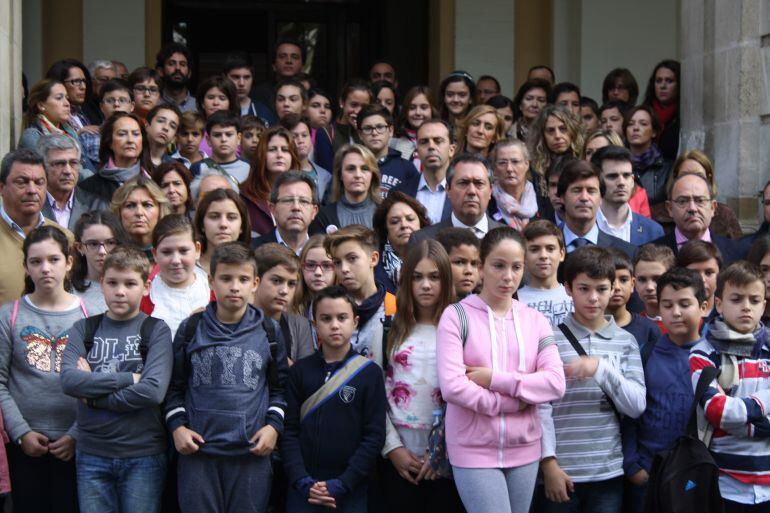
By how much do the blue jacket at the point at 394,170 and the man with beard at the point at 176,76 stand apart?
6.94 ft

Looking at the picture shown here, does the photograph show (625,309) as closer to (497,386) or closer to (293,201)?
(497,386)

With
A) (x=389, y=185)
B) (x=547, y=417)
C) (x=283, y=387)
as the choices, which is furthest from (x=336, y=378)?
(x=389, y=185)

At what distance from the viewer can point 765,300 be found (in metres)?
5.66

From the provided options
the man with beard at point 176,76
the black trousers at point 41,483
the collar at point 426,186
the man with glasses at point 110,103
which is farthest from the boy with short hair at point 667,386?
the man with beard at point 176,76

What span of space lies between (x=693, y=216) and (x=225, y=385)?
2904 millimetres

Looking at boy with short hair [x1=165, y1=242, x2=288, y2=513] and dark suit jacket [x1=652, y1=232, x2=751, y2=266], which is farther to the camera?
dark suit jacket [x1=652, y1=232, x2=751, y2=266]

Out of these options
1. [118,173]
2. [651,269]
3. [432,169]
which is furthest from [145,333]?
[432,169]

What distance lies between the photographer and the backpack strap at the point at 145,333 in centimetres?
519

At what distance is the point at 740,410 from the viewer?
504 centimetres

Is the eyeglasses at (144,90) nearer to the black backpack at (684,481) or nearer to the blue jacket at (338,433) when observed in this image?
the blue jacket at (338,433)

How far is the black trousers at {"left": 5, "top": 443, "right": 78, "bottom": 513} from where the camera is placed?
5352 millimetres

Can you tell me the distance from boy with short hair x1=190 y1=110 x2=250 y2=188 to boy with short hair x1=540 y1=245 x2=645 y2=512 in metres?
3.06

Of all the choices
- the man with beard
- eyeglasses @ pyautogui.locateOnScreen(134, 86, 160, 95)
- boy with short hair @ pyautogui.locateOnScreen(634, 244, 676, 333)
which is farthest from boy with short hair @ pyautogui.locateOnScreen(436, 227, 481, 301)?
the man with beard

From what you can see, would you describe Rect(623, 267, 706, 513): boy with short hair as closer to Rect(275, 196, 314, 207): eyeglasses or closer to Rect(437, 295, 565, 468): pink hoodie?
Rect(437, 295, 565, 468): pink hoodie
